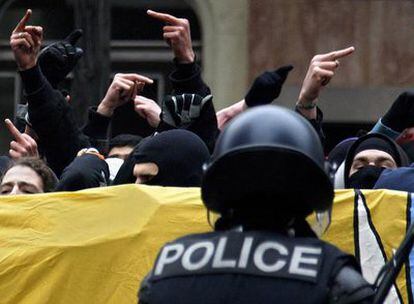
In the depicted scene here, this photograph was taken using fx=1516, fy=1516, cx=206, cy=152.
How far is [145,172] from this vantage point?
5.86 m

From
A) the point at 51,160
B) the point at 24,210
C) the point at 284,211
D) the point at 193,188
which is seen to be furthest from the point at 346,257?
the point at 51,160

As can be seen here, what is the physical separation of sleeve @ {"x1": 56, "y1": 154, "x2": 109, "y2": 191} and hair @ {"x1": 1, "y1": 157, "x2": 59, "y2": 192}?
165 millimetres

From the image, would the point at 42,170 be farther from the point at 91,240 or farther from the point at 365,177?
the point at 365,177

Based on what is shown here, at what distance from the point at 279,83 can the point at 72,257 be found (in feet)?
5.06

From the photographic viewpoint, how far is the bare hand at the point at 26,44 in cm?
662

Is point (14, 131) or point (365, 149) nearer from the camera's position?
point (365, 149)

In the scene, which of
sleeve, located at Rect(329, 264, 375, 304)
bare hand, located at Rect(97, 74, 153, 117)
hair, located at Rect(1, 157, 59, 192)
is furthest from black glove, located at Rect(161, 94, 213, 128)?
sleeve, located at Rect(329, 264, 375, 304)

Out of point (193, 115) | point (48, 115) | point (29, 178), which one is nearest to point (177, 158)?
point (193, 115)

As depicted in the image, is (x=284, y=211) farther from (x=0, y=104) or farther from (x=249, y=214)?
Result: (x=0, y=104)

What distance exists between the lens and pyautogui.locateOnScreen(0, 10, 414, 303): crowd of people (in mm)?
3787

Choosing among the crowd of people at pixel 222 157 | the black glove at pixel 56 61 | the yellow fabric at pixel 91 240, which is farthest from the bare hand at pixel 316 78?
the black glove at pixel 56 61

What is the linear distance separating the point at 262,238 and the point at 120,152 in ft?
12.2

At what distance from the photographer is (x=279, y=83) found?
659 centimetres

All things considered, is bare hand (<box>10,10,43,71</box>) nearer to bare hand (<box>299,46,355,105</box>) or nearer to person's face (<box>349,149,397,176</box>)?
bare hand (<box>299,46,355,105</box>)
